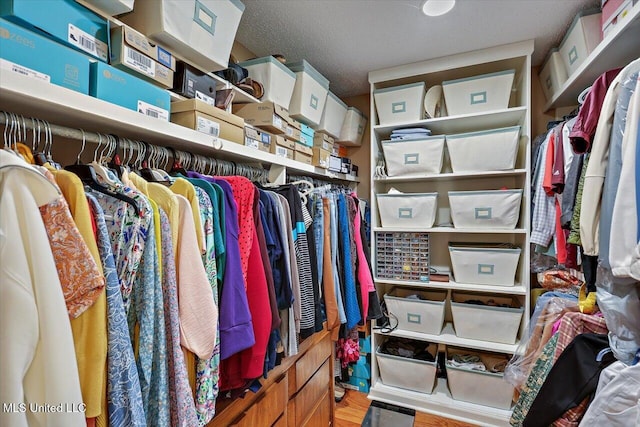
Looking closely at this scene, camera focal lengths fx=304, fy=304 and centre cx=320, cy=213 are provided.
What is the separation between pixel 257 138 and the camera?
134 centimetres

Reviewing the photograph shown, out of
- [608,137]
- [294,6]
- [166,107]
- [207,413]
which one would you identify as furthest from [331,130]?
[207,413]

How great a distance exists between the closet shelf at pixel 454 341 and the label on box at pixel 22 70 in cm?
206

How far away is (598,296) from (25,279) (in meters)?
1.49

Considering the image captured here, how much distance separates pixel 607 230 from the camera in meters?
0.84

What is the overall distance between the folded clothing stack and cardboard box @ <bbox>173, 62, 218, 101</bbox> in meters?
1.28

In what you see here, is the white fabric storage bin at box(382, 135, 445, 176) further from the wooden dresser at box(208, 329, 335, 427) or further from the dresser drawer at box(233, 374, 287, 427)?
the dresser drawer at box(233, 374, 287, 427)

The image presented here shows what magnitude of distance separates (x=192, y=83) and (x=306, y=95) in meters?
0.75

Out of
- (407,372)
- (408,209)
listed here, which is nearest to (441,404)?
(407,372)

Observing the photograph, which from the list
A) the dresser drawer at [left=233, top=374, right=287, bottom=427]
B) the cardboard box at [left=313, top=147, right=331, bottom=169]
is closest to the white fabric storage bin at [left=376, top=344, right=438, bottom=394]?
the dresser drawer at [left=233, top=374, right=287, bottom=427]

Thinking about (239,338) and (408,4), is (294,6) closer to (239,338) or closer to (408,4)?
(408,4)

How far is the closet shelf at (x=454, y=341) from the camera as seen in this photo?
1.81 meters

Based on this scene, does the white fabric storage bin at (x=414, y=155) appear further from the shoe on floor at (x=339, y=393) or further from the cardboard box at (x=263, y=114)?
the shoe on floor at (x=339, y=393)

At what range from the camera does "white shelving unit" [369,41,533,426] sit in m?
1.79

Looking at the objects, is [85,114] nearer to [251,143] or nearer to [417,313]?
[251,143]
